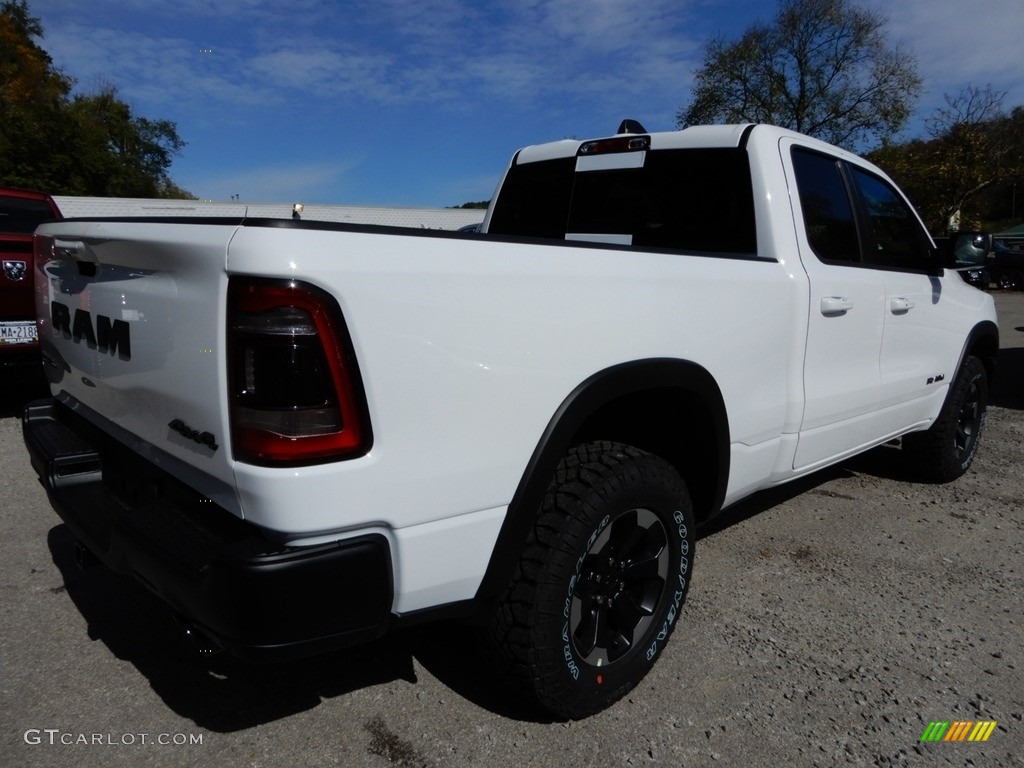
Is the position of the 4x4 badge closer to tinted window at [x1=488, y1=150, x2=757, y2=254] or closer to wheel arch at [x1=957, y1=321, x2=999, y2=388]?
tinted window at [x1=488, y1=150, x2=757, y2=254]

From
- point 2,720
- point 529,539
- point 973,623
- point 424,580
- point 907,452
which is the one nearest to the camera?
point 424,580

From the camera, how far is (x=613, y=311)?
6.65 ft

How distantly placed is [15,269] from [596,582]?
5006 mm

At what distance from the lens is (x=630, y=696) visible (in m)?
2.36

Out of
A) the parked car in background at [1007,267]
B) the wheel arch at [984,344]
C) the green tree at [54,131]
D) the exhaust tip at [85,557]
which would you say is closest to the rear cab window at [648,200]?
the exhaust tip at [85,557]

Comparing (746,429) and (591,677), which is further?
(746,429)

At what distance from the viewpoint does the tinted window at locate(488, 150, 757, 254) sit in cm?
292

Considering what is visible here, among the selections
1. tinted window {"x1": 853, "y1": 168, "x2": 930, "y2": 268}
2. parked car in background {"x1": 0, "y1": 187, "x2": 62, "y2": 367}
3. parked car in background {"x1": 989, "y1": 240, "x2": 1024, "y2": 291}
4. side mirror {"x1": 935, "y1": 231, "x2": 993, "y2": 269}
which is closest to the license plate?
parked car in background {"x1": 0, "y1": 187, "x2": 62, "y2": 367}

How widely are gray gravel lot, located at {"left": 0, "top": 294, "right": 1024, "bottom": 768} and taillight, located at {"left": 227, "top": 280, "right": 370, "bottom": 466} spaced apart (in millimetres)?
1028

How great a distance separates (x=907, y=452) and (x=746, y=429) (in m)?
2.45

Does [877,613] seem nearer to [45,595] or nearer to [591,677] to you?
[591,677]

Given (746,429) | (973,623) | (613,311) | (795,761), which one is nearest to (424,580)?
(613,311)

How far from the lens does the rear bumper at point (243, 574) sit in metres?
1.50

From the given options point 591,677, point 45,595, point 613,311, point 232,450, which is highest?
point 613,311
